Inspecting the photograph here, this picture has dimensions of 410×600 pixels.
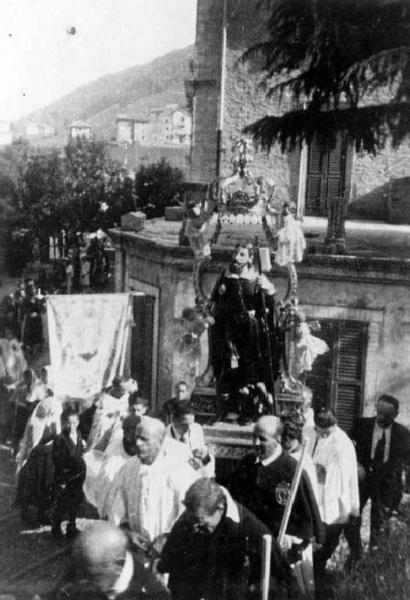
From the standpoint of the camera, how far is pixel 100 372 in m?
10.5

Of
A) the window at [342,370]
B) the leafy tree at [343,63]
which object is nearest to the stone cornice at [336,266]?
the window at [342,370]

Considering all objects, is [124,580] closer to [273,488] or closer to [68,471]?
[273,488]

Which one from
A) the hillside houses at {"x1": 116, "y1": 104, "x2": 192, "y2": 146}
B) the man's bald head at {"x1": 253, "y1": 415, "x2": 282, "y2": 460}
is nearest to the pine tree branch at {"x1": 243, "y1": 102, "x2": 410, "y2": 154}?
the man's bald head at {"x1": 253, "y1": 415, "x2": 282, "y2": 460}

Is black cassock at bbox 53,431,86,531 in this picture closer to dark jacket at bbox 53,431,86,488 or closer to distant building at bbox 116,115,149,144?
dark jacket at bbox 53,431,86,488

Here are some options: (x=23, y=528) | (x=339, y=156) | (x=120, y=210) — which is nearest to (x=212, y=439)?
(x=23, y=528)

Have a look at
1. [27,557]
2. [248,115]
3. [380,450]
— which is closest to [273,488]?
[380,450]

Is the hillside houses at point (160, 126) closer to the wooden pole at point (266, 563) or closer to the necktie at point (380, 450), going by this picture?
the necktie at point (380, 450)

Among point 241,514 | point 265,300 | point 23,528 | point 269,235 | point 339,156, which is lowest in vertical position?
point 23,528

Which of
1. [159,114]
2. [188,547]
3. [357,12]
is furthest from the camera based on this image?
[159,114]

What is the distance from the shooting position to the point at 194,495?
451 centimetres

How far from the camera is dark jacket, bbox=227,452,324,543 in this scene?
214 inches

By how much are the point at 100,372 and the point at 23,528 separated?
262 cm

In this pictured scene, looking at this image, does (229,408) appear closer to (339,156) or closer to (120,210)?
Result: (339,156)

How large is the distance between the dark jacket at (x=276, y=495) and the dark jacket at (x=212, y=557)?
2.21ft
